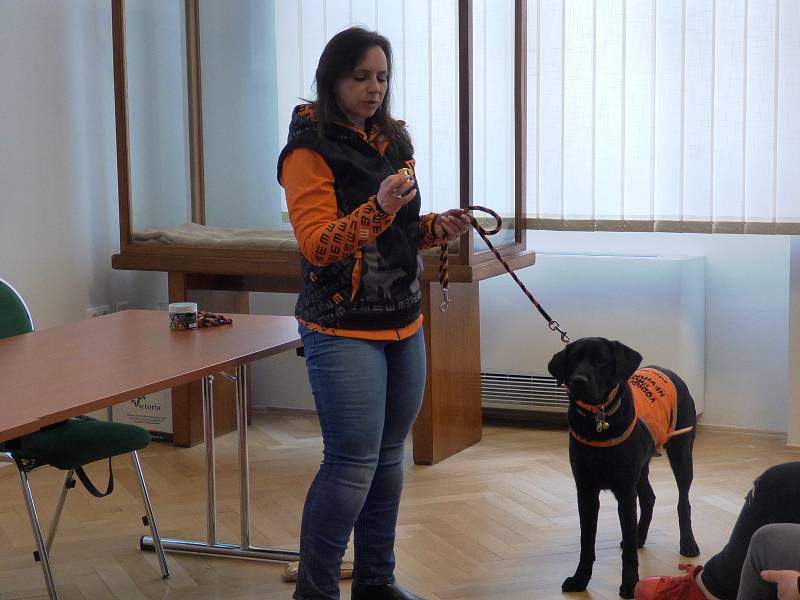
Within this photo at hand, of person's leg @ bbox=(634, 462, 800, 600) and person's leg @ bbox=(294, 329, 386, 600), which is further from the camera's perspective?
person's leg @ bbox=(294, 329, 386, 600)

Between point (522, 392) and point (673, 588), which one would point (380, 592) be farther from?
point (522, 392)

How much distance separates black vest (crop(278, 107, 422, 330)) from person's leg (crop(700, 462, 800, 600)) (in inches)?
31.0

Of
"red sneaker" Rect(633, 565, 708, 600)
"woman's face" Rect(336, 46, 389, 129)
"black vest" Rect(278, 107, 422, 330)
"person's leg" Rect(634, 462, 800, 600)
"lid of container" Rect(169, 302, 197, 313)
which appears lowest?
"red sneaker" Rect(633, 565, 708, 600)

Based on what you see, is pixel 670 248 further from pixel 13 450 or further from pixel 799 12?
pixel 13 450

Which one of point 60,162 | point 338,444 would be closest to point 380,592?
point 338,444

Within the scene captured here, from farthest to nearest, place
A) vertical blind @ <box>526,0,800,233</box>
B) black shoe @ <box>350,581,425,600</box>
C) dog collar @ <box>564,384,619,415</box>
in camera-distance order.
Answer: vertical blind @ <box>526,0,800,233</box> < dog collar @ <box>564,384,619,415</box> < black shoe @ <box>350,581,425,600</box>

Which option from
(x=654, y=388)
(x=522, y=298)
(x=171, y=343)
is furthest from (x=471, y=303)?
(x=171, y=343)

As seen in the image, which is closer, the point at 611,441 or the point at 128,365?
the point at 128,365

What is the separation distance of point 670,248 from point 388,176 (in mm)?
2343

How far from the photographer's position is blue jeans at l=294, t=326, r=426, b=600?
231 cm

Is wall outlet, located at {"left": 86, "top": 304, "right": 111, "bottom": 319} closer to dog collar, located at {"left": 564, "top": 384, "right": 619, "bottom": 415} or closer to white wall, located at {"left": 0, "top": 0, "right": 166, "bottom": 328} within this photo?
white wall, located at {"left": 0, "top": 0, "right": 166, "bottom": 328}

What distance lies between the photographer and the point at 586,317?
4352 millimetres

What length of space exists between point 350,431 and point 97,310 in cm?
231

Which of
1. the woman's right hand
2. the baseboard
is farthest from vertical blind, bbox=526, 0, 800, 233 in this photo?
the woman's right hand
